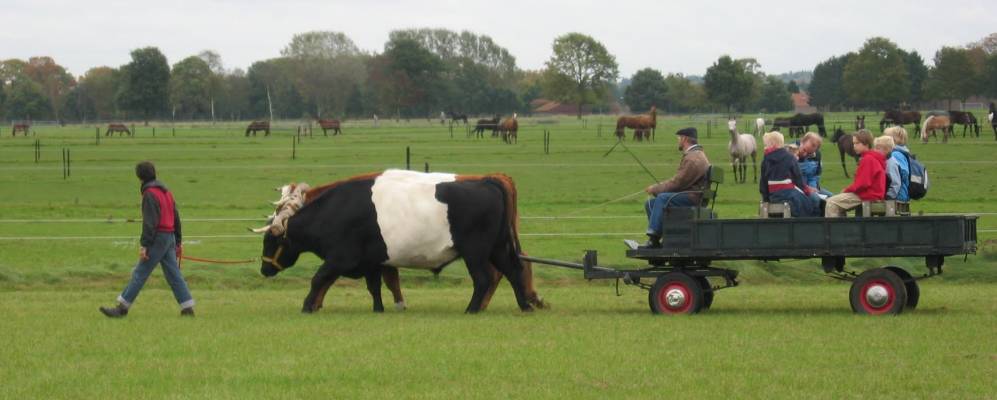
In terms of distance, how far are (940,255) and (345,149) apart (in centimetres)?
4376

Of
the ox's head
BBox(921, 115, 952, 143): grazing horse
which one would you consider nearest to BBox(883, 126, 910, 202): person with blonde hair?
the ox's head

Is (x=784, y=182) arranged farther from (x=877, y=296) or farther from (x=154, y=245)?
(x=154, y=245)

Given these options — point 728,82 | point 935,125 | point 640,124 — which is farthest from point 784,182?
point 728,82

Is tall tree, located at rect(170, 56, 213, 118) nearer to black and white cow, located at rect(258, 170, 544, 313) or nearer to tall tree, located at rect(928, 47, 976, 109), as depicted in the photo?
tall tree, located at rect(928, 47, 976, 109)

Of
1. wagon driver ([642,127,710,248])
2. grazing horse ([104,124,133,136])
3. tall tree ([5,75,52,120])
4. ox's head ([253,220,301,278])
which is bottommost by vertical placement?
ox's head ([253,220,301,278])

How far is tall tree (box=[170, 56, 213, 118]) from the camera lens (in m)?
134

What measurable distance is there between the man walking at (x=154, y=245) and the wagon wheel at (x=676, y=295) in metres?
5.14

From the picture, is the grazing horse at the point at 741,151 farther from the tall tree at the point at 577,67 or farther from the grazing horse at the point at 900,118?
the tall tree at the point at 577,67

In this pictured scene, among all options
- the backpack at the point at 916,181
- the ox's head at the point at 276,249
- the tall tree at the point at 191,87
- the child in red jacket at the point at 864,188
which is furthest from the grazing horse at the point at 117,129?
the child in red jacket at the point at 864,188

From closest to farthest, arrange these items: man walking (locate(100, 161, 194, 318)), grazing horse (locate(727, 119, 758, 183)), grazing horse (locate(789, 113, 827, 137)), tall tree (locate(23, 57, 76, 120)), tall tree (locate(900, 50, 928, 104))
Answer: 1. man walking (locate(100, 161, 194, 318))
2. grazing horse (locate(727, 119, 758, 183))
3. grazing horse (locate(789, 113, 827, 137))
4. tall tree (locate(900, 50, 928, 104))
5. tall tree (locate(23, 57, 76, 120))

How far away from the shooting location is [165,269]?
1507 centimetres

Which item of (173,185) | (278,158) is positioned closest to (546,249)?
(173,185)

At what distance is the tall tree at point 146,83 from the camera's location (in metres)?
130

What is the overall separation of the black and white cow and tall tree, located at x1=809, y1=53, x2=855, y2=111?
407ft
